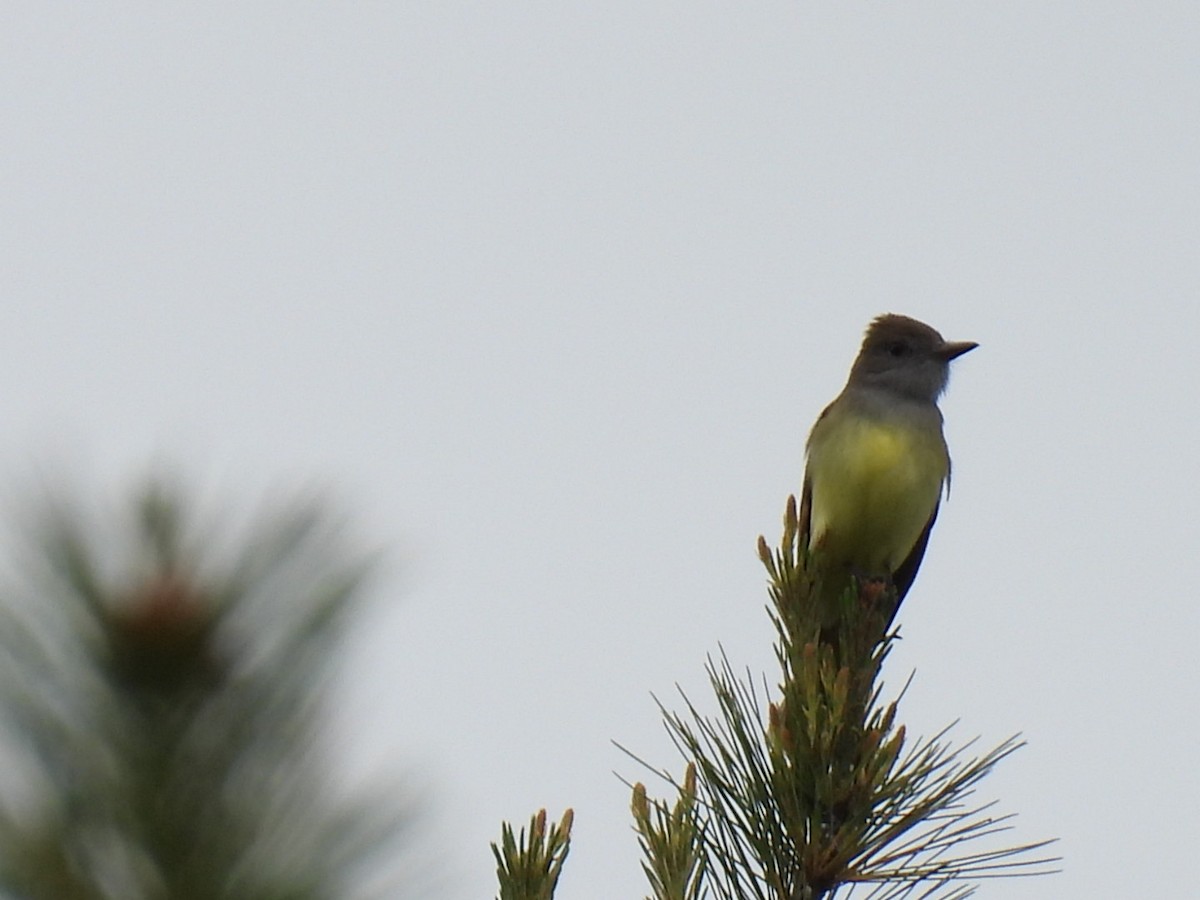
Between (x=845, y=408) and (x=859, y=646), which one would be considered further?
(x=845, y=408)

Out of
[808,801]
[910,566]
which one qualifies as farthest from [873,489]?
[808,801]

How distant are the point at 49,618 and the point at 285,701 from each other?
0.62 feet

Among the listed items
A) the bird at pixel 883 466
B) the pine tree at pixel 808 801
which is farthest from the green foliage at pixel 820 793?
the bird at pixel 883 466

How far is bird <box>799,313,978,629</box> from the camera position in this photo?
5.96m

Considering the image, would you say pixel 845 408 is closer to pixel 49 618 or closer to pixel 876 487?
pixel 876 487

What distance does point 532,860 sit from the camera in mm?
2037

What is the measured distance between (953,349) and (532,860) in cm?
548

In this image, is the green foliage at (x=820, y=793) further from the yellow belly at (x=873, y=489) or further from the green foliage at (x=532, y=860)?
the yellow belly at (x=873, y=489)

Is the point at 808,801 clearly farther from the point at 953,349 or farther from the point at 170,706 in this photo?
the point at 953,349

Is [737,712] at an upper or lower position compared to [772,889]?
upper

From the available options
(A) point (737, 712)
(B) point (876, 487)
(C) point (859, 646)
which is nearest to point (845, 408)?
(B) point (876, 487)

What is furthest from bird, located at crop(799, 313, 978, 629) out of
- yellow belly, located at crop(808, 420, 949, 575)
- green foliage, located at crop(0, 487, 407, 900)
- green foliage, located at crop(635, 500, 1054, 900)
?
green foliage, located at crop(0, 487, 407, 900)

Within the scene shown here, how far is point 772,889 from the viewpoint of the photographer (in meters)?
2.44

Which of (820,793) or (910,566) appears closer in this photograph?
(820,793)
